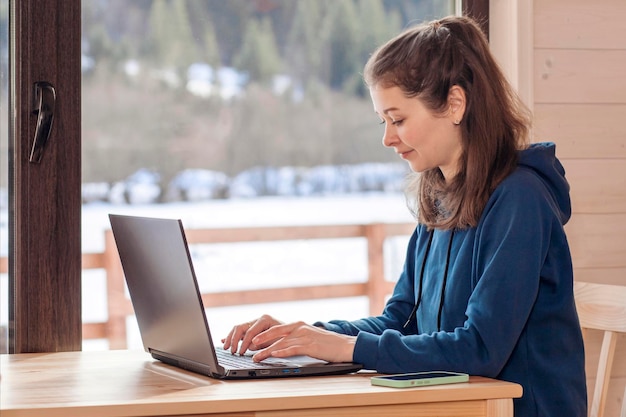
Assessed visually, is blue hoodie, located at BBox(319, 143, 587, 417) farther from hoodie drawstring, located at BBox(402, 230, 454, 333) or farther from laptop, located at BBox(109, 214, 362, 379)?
laptop, located at BBox(109, 214, 362, 379)

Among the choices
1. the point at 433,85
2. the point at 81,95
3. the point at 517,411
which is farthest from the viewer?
the point at 81,95

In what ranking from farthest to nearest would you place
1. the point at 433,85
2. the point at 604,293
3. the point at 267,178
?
1. the point at 267,178
2. the point at 604,293
3. the point at 433,85

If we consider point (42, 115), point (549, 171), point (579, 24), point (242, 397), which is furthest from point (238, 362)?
point (579, 24)

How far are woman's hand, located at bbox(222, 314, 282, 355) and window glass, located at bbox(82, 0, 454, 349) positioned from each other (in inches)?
21.9

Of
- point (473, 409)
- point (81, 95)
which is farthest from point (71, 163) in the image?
point (473, 409)

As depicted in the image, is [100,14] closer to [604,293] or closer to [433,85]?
[433,85]

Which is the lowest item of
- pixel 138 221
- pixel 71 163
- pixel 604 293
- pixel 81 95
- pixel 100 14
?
pixel 604 293

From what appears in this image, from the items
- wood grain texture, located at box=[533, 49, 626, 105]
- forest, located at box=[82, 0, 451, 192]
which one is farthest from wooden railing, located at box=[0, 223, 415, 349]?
wood grain texture, located at box=[533, 49, 626, 105]

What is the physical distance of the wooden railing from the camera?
201cm

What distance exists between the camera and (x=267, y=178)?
2.12 meters

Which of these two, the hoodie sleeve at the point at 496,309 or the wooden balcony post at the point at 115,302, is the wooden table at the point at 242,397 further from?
the wooden balcony post at the point at 115,302

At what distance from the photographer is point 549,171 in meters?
1.52

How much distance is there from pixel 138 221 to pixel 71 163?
53cm

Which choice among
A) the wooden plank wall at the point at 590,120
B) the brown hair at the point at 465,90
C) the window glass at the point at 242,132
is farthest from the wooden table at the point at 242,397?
the wooden plank wall at the point at 590,120
